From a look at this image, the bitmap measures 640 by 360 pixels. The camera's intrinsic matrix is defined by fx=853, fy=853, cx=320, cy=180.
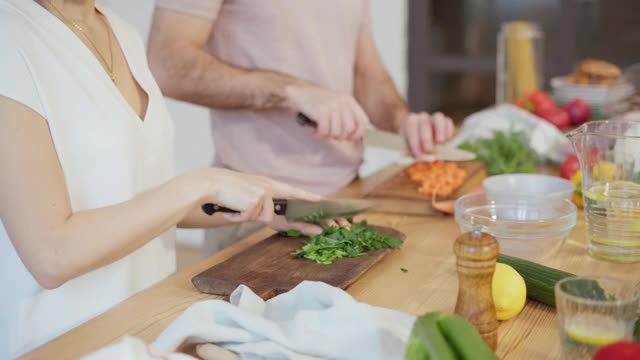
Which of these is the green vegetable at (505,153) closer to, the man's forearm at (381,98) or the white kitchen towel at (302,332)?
the man's forearm at (381,98)

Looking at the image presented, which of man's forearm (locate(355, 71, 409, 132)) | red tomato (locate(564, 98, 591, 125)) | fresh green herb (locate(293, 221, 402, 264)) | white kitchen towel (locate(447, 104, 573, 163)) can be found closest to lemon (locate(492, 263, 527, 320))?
fresh green herb (locate(293, 221, 402, 264))

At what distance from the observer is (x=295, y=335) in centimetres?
110

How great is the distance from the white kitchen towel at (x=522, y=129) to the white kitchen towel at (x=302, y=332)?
4.43 feet

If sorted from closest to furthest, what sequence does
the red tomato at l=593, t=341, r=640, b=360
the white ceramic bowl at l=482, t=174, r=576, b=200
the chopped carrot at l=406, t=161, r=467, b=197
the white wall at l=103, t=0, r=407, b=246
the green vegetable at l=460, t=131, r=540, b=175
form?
Result: the red tomato at l=593, t=341, r=640, b=360 → the white ceramic bowl at l=482, t=174, r=576, b=200 → the chopped carrot at l=406, t=161, r=467, b=197 → the green vegetable at l=460, t=131, r=540, b=175 → the white wall at l=103, t=0, r=407, b=246

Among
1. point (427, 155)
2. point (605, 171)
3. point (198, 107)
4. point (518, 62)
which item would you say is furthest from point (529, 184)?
point (198, 107)

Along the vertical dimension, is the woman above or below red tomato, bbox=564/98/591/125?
above

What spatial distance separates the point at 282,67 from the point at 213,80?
0.21 m

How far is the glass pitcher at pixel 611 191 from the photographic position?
4.89ft

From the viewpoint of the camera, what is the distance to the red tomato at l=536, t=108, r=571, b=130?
2723 millimetres

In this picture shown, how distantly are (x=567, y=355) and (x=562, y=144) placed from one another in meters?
1.40

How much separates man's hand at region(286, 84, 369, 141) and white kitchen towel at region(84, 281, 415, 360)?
767 millimetres

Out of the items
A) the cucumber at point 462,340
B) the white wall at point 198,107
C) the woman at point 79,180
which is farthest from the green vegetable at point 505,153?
the white wall at point 198,107

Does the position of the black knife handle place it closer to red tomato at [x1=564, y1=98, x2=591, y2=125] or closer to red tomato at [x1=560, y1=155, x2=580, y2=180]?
red tomato at [x1=560, y1=155, x2=580, y2=180]

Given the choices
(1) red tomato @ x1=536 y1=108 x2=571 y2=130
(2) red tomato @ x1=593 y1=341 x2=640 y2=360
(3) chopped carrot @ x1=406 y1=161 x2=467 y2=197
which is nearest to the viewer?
(2) red tomato @ x1=593 y1=341 x2=640 y2=360
